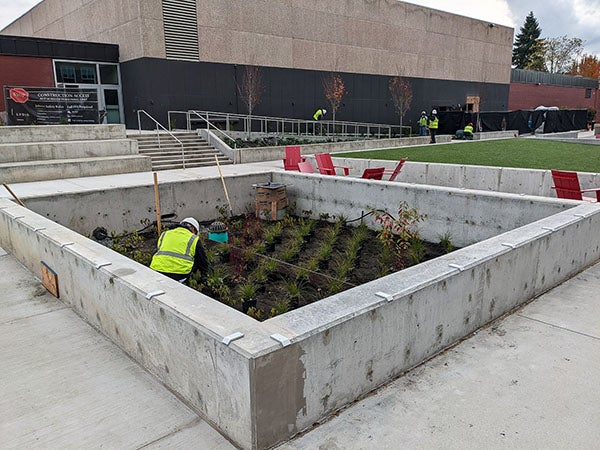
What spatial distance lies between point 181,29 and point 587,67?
85078 mm

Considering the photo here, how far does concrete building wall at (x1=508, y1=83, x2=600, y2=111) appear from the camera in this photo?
154 ft

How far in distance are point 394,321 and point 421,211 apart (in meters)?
5.39

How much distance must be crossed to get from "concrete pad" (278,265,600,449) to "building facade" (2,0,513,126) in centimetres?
2246

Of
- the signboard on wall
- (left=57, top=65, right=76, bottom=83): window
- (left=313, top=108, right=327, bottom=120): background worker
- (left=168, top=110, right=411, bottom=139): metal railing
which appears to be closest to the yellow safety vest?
the signboard on wall

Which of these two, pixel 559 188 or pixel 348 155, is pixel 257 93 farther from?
pixel 559 188

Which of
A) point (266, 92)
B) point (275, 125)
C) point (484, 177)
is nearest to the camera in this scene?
point (484, 177)

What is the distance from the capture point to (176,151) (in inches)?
742

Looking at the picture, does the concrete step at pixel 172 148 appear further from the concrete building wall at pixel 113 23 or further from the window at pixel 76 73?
the window at pixel 76 73

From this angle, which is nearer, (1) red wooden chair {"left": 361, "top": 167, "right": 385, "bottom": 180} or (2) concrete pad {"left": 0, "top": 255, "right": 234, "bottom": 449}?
(2) concrete pad {"left": 0, "top": 255, "right": 234, "bottom": 449}

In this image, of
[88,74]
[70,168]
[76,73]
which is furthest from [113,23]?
[70,168]

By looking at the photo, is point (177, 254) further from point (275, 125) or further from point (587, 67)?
point (587, 67)

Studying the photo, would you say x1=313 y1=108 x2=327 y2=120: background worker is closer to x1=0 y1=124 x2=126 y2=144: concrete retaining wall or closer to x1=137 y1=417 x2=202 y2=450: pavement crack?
x1=0 y1=124 x2=126 y2=144: concrete retaining wall


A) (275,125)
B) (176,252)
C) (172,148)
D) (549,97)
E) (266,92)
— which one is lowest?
(176,252)

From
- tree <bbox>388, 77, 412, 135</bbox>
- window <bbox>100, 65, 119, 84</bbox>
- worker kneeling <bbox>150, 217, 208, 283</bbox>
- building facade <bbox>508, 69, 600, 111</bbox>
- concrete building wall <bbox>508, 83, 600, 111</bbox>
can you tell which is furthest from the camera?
building facade <bbox>508, 69, 600, 111</bbox>
